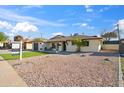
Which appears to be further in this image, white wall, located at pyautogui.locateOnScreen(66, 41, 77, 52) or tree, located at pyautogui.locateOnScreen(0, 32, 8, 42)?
tree, located at pyautogui.locateOnScreen(0, 32, 8, 42)

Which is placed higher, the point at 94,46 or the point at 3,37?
the point at 3,37

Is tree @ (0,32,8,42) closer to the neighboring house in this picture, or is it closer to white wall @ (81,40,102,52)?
the neighboring house

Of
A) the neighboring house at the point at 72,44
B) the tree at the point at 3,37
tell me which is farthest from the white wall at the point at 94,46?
the tree at the point at 3,37

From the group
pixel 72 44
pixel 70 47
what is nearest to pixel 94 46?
pixel 72 44

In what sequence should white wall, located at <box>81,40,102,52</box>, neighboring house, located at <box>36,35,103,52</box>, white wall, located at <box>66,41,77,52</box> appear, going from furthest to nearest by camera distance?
1. white wall, located at <box>66,41,77,52</box>
2. neighboring house, located at <box>36,35,103,52</box>
3. white wall, located at <box>81,40,102,52</box>

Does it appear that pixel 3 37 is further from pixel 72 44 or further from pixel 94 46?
pixel 94 46

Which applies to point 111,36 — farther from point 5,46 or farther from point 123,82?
point 123,82

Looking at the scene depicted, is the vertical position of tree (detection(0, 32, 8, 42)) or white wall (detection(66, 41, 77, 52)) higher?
tree (detection(0, 32, 8, 42))

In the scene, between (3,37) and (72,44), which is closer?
(72,44)

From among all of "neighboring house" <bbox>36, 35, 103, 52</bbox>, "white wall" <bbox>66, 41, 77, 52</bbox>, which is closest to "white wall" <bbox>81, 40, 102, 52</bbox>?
"neighboring house" <bbox>36, 35, 103, 52</bbox>

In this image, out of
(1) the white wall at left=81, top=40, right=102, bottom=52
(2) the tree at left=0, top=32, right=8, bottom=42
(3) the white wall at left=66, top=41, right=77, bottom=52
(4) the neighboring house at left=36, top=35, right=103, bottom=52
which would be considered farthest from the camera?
(2) the tree at left=0, top=32, right=8, bottom=42

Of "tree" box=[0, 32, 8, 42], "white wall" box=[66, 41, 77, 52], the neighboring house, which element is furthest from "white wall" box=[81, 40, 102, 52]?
"tree" box=[0, 32, 8, 42]
